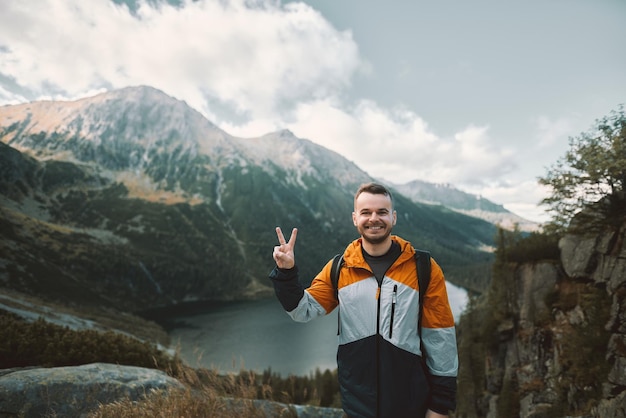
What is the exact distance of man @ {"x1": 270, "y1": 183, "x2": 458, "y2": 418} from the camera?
3.53 m

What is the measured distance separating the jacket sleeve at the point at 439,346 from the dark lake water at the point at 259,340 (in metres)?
60.8

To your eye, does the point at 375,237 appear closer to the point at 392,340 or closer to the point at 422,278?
the point at 422,278

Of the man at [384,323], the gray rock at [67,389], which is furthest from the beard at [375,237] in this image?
the gray rock at [67,389]

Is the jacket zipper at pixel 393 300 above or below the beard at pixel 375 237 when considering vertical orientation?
below

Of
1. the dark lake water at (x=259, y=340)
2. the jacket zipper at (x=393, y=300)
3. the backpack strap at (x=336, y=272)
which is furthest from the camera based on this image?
the dark lake water at (x=259, y=340)

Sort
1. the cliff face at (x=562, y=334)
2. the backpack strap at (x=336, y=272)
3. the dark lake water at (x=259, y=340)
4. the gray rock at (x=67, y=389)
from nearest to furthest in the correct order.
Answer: the backpack strap at (x=336, y=272) → the gray rock at (x=67, y=389) → the cliff face at (x=562, y=334) → the dark lake water at (x=259, y=340)

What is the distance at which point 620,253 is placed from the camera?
1109 centimetres

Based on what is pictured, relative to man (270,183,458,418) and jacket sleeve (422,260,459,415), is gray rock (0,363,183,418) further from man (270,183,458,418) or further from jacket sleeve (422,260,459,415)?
jacket sleeve (422,260,459,415)

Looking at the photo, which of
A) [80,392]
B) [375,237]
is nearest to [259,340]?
[80,392]

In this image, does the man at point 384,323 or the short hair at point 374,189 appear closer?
the man at point 384,323

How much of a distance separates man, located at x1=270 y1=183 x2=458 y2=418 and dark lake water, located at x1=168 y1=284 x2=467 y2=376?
6069 cm

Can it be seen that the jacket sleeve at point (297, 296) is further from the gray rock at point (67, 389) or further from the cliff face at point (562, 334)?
the cliff face at point (562, 334)

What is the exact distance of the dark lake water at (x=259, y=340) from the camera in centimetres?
7269

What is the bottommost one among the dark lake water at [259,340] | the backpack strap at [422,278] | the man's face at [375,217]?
the dark lake water at [259,340]
